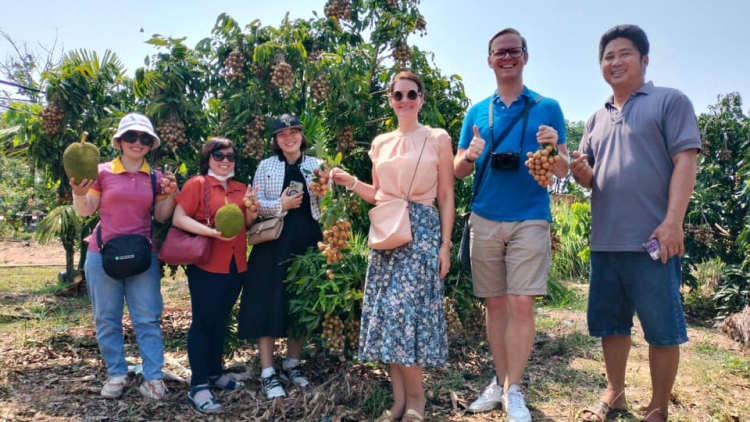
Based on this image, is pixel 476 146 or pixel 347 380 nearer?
pixel 476 146

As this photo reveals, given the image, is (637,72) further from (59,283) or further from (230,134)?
(59,283)

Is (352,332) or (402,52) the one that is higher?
(402,52)

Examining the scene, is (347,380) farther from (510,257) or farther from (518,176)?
(518,176)

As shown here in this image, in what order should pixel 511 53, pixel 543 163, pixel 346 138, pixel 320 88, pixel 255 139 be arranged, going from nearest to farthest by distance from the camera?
pixel 543 163
pixel 511 53
pixel 255 139
pixel 320 88
pixel 346 138

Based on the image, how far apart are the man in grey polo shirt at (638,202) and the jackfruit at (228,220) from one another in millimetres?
1976

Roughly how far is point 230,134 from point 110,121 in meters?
0.97

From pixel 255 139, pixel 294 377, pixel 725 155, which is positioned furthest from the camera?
pixel 725 155

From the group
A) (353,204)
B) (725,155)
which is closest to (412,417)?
(353,204)

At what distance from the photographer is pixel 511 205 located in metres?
3.05

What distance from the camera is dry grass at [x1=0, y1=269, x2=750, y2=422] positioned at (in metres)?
3.23

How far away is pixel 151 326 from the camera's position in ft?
11.2

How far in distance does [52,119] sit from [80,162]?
1588 mm

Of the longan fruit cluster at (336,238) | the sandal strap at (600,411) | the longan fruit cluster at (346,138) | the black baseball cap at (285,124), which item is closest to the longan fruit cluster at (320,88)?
the longan fruit cluster at (346,138)

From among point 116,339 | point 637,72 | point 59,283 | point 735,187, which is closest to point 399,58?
point 637,72
